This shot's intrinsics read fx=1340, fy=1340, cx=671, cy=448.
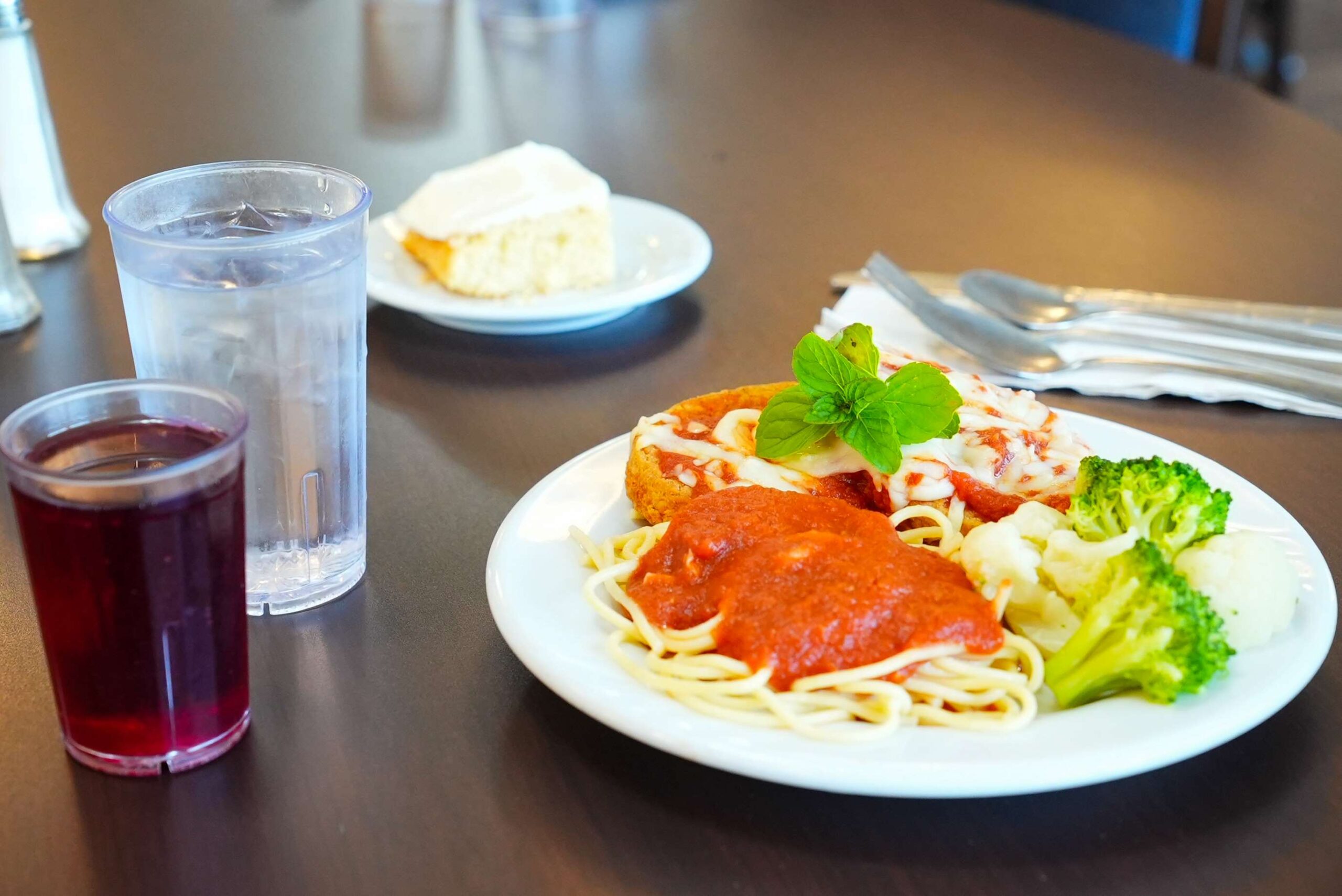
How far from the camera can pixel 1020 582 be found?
1.24m

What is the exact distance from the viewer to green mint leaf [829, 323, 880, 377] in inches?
60.6

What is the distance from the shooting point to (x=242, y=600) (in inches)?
45.4

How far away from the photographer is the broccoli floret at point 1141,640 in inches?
43.9

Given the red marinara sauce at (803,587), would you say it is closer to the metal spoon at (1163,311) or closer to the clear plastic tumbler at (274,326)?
the clear plastic tumbler at (274,326)

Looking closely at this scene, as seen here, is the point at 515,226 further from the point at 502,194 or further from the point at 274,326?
the point at 274,326

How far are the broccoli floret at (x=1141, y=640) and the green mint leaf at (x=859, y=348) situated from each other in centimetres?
43

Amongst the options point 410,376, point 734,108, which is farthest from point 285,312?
point 734,108

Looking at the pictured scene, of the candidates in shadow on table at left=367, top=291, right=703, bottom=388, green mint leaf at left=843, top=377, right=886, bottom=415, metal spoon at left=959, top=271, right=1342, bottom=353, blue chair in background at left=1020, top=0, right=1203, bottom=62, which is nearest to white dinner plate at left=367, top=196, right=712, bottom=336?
shadow on table at left=367, top=291, right=703, bottom=388

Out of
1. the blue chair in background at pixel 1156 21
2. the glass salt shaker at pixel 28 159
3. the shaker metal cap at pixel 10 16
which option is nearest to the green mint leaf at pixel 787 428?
the glass salt shaker at pixel 28 159

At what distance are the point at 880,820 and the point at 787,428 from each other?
51 cm

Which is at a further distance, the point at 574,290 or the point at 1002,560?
the point at 574,290

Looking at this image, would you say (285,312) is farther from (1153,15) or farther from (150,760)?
(1153,15)

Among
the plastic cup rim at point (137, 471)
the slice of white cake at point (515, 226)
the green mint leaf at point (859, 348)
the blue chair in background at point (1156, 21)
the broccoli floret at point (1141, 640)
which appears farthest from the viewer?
the blue chair in background at point (1156, 21)

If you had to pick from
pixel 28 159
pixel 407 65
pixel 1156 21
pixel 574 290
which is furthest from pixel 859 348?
pixel 1156 21
